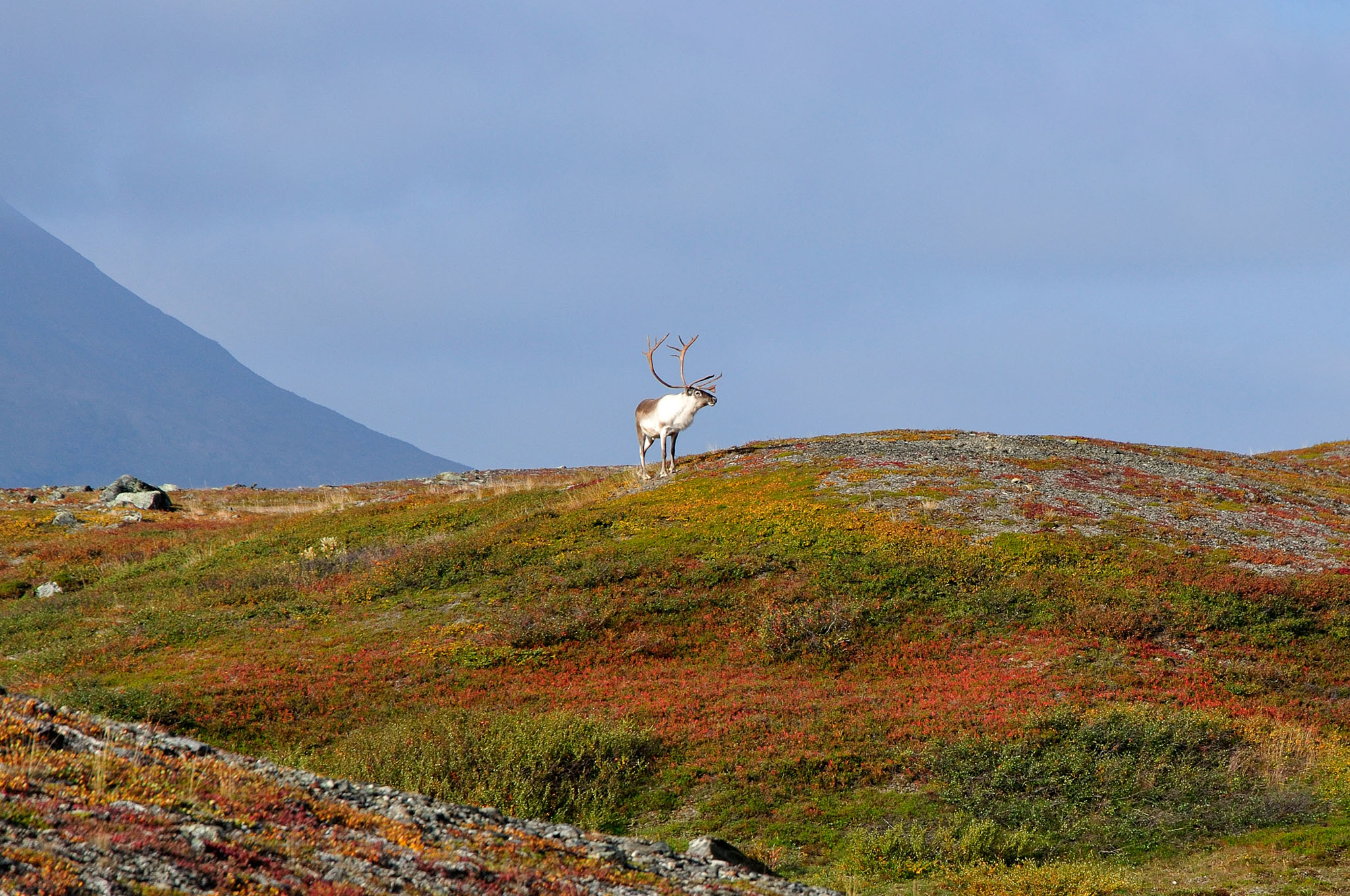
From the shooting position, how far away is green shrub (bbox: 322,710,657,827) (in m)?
15.6

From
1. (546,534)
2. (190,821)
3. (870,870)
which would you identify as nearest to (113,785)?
(190,821)

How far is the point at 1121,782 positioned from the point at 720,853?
793 cm

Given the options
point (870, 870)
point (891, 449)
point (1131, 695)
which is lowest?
point (870, 870)

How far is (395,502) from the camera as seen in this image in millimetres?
44406

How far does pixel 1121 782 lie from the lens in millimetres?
15891

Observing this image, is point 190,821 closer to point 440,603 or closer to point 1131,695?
point 1131,695

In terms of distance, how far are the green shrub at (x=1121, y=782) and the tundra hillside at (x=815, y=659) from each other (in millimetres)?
66

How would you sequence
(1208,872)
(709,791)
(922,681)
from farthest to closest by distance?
(922,681) → (709,791) → (1208,872)

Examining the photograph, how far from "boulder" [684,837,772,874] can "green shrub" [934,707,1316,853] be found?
15.6ft

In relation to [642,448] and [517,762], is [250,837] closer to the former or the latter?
[517,762]

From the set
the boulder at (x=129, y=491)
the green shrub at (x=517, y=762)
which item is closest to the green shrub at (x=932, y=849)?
the green shrub at (x=517, y=762)

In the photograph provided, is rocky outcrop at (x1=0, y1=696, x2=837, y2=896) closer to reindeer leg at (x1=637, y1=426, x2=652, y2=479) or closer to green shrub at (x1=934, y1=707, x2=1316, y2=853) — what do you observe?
green shrub at (x1=934, y1=707, x2=1316, y2=853)

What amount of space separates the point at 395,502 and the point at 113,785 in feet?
121

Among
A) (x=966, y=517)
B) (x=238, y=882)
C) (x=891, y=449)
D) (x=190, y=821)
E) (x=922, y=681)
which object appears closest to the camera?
(x=238, y=882)
